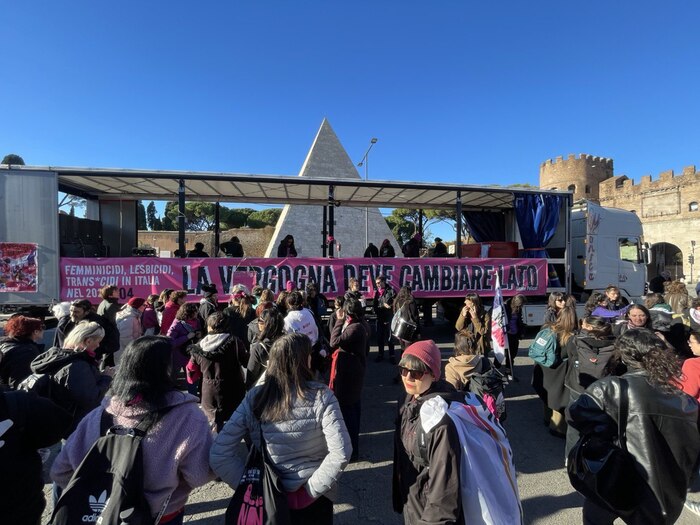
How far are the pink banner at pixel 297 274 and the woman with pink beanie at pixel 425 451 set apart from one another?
242 inches

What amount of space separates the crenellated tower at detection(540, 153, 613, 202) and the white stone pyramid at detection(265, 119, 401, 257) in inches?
1452

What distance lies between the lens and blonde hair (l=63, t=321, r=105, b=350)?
251cm

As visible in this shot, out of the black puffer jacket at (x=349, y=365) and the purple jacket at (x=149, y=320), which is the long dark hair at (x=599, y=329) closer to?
the black puffer jacket at (x=349, y=365)

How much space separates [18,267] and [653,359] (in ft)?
28.9

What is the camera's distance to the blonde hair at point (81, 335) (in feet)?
8.25

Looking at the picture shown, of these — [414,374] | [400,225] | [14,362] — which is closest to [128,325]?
[14,362]

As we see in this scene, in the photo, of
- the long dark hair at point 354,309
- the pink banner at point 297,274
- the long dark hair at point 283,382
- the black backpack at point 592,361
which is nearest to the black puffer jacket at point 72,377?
the long dark hair at point 283,382

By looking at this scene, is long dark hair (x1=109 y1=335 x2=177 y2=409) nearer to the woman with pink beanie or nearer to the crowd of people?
the crowd of people

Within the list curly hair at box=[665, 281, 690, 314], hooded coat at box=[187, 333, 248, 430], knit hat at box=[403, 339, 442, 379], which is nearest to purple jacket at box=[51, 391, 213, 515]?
knit hat at box=[403, 339, 442, 379]

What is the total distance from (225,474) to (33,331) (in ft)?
7.18

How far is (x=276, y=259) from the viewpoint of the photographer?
7.95 metres

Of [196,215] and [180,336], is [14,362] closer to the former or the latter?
[180,336]

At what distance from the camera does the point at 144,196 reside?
1002 centimetres

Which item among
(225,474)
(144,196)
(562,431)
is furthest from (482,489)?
(144,196)
